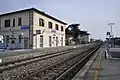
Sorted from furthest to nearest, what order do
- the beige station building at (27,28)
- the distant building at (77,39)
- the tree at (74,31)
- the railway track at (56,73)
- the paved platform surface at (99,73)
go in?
1. the tree at (74,31)
2. the distant building at (77,39)
3. the beige station building at (27,28)
4. the railway track at (56,73)
5. the paved platform surface at (99,73)

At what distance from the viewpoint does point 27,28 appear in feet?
136

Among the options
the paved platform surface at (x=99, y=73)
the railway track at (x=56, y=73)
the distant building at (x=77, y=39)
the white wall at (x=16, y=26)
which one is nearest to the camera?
the paved platform surface at (x=99, y=73)

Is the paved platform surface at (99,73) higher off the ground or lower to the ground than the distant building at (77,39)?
lower

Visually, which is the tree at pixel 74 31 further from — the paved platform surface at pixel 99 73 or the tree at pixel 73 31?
the paved platform surface at pixel 99 73

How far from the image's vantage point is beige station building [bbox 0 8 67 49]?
41.2 m

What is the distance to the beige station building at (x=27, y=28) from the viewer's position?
4116 cm

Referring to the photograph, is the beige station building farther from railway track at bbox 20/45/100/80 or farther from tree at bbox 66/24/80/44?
tree at bbox 66/24/80/44

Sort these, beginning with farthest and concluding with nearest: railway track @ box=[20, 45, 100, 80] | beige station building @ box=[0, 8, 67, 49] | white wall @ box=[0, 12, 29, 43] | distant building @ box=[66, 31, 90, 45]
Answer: distant building @ box=[66, 31, 90, 45] < white wall @ box=[0, 12, 29, 43] < beige station building @ box=[0, 8, 67, 49] < railway track @ box=[20, 45, 100, 80]

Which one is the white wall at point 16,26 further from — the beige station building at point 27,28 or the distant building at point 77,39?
the distant building at point 77,39

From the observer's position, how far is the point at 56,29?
185ft

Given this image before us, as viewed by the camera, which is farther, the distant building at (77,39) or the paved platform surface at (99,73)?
the distant building at (77,39)

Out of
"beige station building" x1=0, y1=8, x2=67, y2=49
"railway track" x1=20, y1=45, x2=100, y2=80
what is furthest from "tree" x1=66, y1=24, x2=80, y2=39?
"railway track" x1=20, y1=45, x2=100, y2=80

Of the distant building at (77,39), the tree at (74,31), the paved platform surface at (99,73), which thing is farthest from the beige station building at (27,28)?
the tree at (74,31)

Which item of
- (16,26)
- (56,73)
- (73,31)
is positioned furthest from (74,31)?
(56,73)
